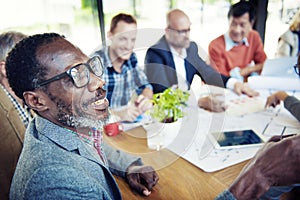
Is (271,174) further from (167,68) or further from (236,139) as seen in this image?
(167,68)

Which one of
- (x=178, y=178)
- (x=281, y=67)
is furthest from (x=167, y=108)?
(x=281, y=67)

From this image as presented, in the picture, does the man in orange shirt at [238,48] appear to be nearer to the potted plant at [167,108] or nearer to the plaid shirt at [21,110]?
the potted plant at [167,108]

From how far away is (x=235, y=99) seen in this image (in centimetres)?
172

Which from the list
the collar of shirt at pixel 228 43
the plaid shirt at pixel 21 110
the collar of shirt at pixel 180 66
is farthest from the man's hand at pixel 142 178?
the collar of shirt at pixel 228 43

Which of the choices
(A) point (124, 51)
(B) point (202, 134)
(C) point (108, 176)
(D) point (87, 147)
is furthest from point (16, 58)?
(A) point (124, 51)

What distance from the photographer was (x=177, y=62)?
2.07m

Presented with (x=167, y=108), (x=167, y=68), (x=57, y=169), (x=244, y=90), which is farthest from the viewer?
(x=167, y=68)

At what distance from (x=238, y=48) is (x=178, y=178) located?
6.26ft

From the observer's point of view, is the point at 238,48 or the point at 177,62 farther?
the point at 238,48

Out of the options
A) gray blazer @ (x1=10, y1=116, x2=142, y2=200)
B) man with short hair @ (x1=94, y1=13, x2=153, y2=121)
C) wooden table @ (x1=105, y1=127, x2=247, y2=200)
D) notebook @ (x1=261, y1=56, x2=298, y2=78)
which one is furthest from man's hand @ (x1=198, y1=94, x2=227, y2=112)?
gray blazer @ (x1=10, y1=116, x2=142, y2=200)

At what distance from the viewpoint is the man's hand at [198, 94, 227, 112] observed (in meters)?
1.52

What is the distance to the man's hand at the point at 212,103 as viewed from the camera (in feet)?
5.00

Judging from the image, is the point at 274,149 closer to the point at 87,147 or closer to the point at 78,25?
the point at 87,147

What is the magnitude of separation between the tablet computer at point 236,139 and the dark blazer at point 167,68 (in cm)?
72
